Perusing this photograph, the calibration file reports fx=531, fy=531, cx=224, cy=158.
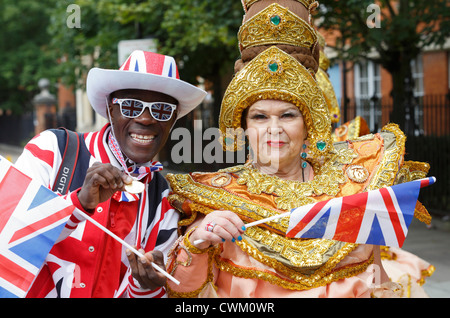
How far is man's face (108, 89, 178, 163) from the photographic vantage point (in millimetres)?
2393

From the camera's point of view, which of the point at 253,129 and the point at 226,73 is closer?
the point at 253,129

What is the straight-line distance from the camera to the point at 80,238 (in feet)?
7.88

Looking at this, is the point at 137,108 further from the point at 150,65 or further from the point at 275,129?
the point at 275,129

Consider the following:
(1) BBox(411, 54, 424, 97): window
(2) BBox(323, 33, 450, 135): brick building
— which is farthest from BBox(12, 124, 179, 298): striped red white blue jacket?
(1) BBox(411, 54, 424, 97): window

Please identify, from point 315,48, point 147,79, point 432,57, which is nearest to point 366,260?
point 315,48

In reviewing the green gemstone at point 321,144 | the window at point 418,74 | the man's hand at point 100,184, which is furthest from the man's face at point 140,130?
the window at point 418,74

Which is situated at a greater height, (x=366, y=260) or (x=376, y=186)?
(x=376, y=186)

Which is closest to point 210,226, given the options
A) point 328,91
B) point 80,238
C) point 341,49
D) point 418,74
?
point 80,238

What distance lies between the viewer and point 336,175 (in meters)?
2.73

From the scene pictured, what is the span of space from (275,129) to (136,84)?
0.68m

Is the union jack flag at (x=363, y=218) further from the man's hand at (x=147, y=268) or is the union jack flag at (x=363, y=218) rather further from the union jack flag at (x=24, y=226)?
the union jack flag at (x=24, y=226)

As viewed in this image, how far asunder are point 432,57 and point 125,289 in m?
12.5
